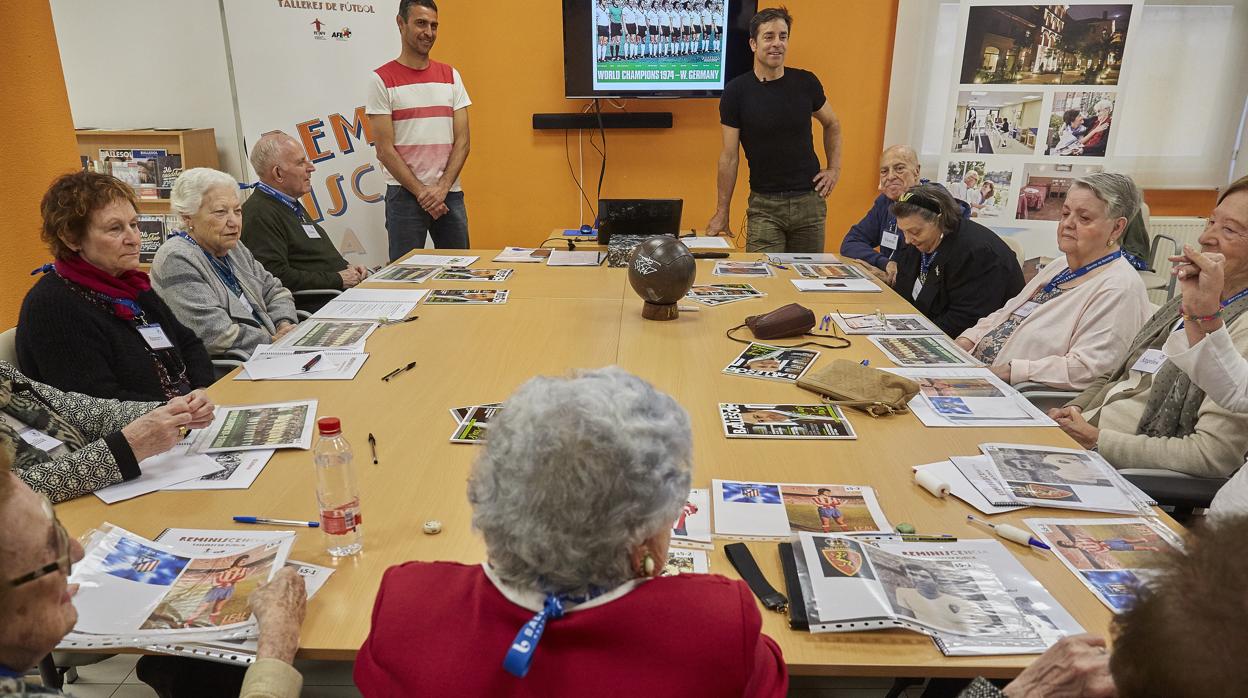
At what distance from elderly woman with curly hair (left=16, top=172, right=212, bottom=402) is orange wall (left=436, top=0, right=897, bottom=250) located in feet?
11.2

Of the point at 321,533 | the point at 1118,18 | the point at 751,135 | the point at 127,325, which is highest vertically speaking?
the point at 1118,18

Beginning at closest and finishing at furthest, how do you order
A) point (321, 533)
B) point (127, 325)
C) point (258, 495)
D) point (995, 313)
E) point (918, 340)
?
point (321, 533)
point (258, 495)
point (127, 325)
point (918, 340)
point (995, 313)

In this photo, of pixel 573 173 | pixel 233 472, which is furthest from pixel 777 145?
pixel 233 472

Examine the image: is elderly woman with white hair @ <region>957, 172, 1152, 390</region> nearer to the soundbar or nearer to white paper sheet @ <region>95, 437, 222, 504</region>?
white paper sheet @ <region>95, 437, 222, 504</region>

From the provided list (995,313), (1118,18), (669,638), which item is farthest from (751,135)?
(669,638)

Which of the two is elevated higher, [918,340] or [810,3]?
[810,3]

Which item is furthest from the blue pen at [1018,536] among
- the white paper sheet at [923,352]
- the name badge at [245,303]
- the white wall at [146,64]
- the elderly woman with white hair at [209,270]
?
the white wall at [146,64]

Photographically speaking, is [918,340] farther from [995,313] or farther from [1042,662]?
[1042,662]

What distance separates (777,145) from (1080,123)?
1.91m

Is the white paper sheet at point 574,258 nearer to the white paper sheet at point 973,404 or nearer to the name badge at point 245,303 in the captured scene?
the name badge at point 245,303

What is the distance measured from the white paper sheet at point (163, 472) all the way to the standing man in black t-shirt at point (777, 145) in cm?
330

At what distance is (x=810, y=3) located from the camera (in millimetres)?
5078

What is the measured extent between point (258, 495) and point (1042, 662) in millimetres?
1467

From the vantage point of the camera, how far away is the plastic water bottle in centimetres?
141
